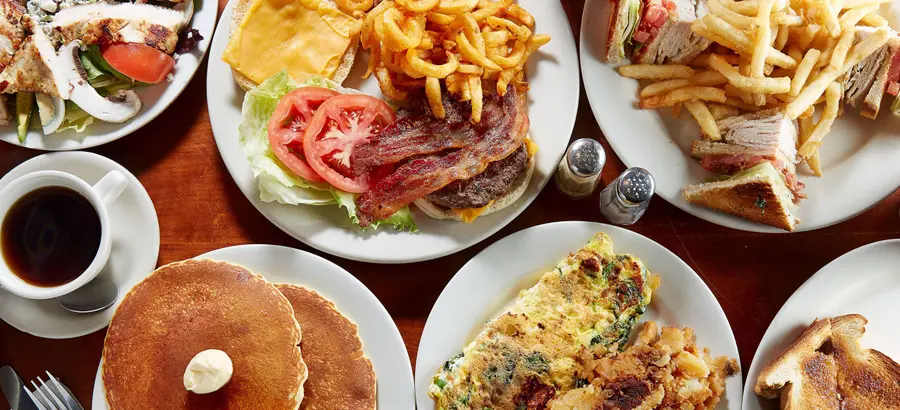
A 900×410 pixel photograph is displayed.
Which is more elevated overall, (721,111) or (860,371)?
(721,111)

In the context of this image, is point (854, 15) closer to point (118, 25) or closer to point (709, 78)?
point (709, 78)

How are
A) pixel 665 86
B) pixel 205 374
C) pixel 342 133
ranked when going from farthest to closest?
pixel 665 86, pixel 342 133, pixel 205 374

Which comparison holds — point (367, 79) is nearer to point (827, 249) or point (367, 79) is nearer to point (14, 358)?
point (14, 358)

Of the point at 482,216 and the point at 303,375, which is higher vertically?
the point at 482,216

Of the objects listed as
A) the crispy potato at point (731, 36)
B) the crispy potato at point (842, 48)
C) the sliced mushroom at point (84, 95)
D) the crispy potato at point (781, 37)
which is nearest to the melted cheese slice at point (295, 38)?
the sliced mushroom at point (84, 95)

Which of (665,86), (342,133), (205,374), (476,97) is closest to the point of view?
(205,374)

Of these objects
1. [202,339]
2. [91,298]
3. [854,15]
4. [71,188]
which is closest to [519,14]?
[854,15]

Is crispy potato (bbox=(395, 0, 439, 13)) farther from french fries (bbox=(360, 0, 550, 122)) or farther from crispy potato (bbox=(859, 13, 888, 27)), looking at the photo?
crispy potato (bbox=(859, 13, 888, 27))

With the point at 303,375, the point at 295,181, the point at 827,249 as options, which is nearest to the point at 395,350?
the point at 303,375
